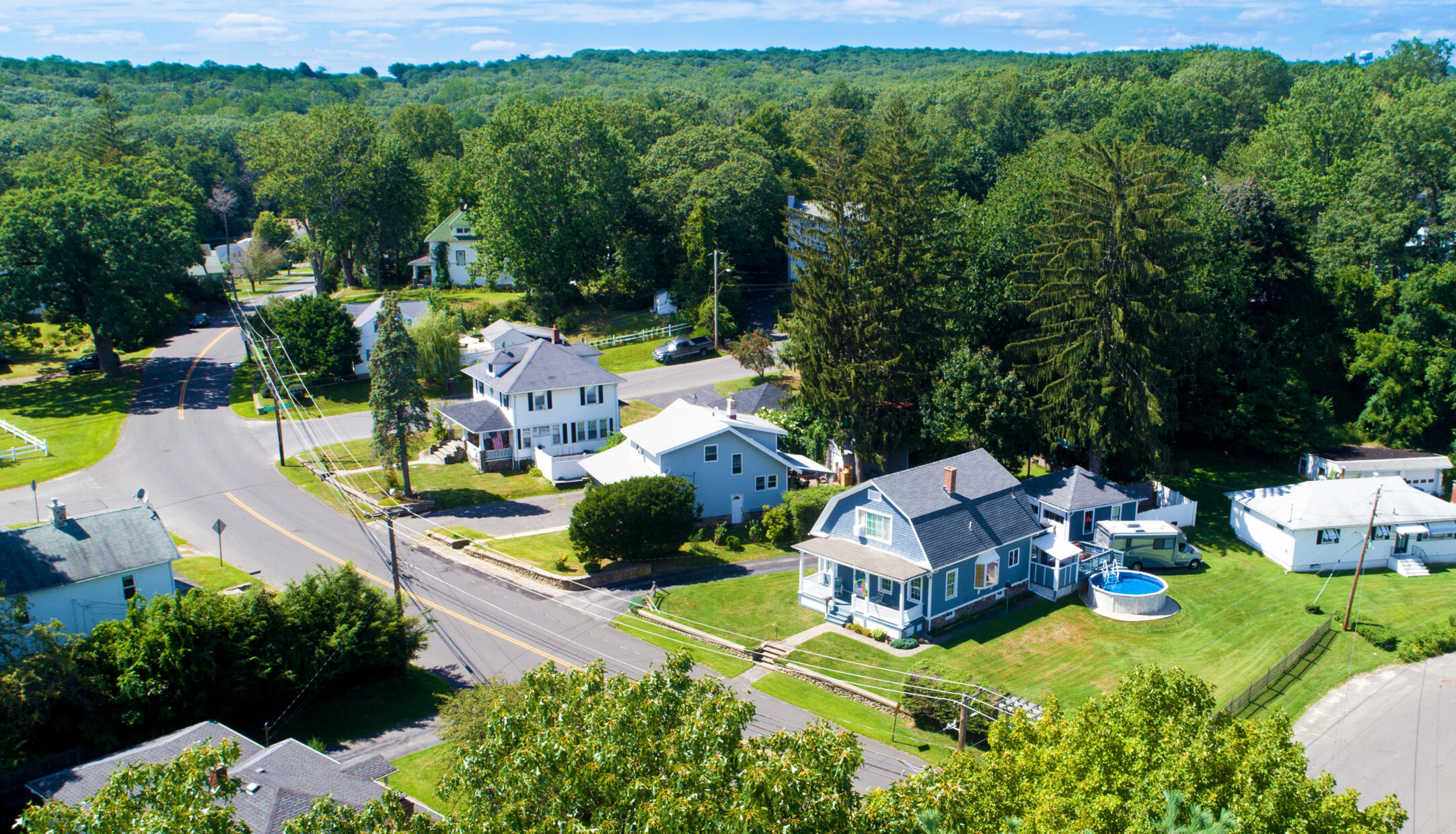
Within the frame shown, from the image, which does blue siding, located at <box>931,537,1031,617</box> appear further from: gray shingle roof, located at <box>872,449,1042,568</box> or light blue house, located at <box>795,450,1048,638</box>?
gray shingle roof, located at <box>872,449,1042,568</box>

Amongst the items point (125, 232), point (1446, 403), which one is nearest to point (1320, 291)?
point (1446, 403)

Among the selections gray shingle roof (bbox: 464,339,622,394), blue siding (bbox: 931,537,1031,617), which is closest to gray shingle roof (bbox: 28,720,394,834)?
blue siding (bbox: 931,537,1031,617)

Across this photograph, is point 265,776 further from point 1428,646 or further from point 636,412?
point 1428,646

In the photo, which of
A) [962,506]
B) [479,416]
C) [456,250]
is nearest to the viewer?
[962,506]

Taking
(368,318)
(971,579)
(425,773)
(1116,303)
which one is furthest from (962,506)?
(368,318)

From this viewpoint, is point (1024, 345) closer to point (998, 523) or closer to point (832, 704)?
point (998, 523)

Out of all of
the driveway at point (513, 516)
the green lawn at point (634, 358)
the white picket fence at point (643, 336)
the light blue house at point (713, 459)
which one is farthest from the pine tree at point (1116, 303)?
the white picket fence at point (643, 336)
